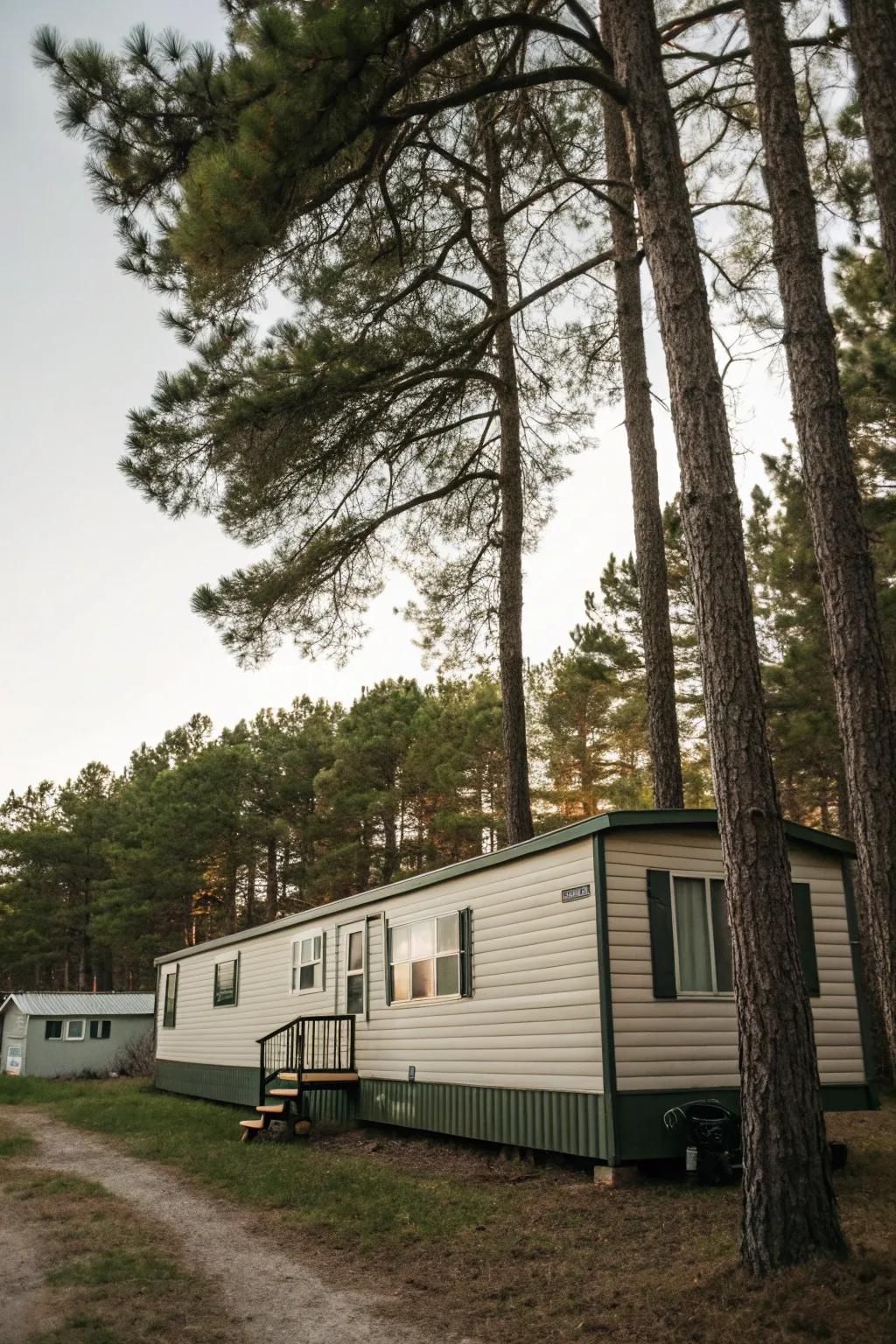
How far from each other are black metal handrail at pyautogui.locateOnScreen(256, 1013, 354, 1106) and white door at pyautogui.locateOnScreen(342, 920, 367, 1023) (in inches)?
5.9

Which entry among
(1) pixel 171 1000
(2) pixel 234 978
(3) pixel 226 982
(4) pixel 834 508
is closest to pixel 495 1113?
(4) pixel 834 508

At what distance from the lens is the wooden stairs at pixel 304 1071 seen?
36.5ft

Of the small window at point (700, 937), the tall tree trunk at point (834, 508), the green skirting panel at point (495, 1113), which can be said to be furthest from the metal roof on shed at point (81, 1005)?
the tall tree trunk at point (834, 508)

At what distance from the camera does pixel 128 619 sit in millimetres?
16453

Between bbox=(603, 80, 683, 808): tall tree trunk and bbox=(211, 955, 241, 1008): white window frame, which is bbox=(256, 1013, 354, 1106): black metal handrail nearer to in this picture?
bbox=(211, 955, 241, 1008): white window frame

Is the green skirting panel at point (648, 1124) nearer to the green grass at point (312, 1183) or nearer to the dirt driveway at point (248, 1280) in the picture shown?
the green grass at point (312, 1183)

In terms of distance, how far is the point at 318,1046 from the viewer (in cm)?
1209

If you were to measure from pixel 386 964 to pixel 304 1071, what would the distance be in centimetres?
155

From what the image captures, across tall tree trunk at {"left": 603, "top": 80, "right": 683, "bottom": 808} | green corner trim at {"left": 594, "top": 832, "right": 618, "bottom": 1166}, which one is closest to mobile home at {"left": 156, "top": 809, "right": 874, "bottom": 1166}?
green corner trim at {"left": 594, "top": 832, "right": 618, "bottom": 1166}

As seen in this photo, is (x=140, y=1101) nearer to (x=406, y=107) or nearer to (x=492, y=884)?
(x=492, y=884)

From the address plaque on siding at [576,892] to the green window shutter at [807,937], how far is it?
191 centimetres

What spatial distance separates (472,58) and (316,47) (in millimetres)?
2951

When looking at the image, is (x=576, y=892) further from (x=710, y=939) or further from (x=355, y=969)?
(x=355, y=969)

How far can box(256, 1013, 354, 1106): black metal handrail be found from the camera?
11.5m
